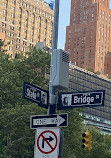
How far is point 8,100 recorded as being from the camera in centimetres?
4506

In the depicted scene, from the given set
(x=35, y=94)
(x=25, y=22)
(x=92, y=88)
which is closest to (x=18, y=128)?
(x=35, y=94)

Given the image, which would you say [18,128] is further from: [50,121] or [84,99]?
[84,99]

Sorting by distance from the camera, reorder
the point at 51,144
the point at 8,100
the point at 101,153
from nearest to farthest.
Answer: the point at 51,144 → the point at 8,100 → the point at 101,153

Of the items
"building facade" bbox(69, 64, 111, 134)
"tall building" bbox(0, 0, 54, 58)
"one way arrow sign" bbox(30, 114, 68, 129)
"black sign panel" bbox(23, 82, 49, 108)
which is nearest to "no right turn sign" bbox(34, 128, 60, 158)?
"one way arrow sign" bbox(30, 114, 68, 129)

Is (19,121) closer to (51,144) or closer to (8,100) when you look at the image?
(8,100)

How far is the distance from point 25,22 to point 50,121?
17414 centimetres

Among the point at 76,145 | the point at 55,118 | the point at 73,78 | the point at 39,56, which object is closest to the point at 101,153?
the point at 76,145

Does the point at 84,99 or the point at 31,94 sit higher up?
the point at 31,94

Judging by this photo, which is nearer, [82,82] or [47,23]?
[82,82]

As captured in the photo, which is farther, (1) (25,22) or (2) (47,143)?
(1) (25,22)

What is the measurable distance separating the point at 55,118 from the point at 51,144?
695 millimetres

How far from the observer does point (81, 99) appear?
470 inches

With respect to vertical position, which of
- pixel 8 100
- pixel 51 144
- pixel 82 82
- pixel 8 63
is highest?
pixel 82 82

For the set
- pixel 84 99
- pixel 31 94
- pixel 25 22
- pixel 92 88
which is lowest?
pixel 84 99
